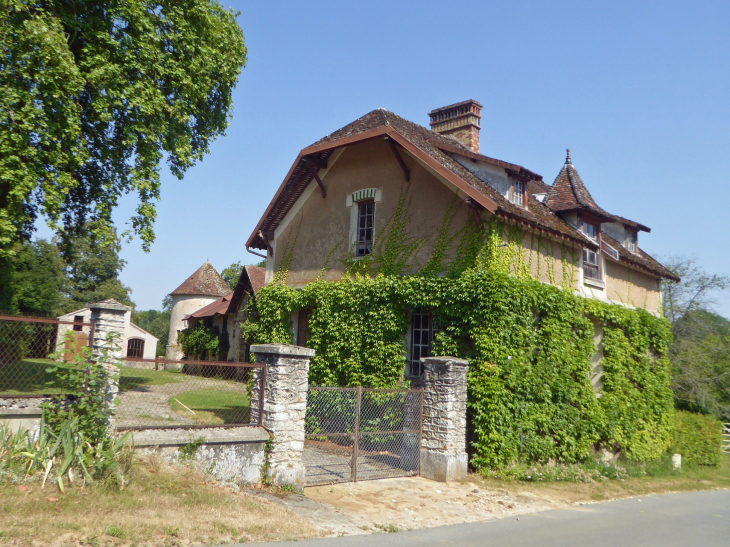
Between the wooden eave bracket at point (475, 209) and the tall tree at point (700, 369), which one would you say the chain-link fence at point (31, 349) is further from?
the tall tree at point (700, 369)

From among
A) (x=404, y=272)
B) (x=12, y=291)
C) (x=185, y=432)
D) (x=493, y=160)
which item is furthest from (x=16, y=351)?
(x=12, y=291)

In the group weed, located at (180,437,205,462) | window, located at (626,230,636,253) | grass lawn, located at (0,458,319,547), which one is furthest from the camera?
window, located at (626,230,636,253)

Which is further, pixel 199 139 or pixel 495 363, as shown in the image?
pixel 199 139

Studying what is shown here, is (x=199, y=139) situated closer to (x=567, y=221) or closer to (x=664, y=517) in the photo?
(x=567, y=221)

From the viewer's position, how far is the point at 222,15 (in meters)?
17.3

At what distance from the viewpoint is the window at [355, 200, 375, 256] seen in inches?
551

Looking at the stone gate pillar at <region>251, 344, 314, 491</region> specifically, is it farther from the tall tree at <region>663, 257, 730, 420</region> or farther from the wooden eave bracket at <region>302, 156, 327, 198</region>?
the tall tree at <region>663, 257, 730, 420</region>

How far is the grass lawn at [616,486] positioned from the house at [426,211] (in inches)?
137

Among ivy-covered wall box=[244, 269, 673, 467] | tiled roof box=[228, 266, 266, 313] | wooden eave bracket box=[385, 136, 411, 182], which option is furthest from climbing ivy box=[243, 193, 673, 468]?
tiled roof box=[228, 266, 266, 313]

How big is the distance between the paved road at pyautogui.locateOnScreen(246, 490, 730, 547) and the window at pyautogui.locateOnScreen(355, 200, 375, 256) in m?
7.28

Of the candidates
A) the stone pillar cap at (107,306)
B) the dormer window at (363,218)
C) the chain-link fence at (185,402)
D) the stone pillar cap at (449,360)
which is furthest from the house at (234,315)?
the stone pillar cap at (107,306)

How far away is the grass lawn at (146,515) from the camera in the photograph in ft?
17.8

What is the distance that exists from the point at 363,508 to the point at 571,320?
23.5 feet

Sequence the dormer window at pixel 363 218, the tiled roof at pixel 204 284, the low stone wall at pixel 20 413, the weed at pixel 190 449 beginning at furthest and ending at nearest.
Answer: the tiled roof at pixel 204 284
the dormer window at pixel 363 218
the weed at pixel 190 449
the low stone wall at pixel 20 413
